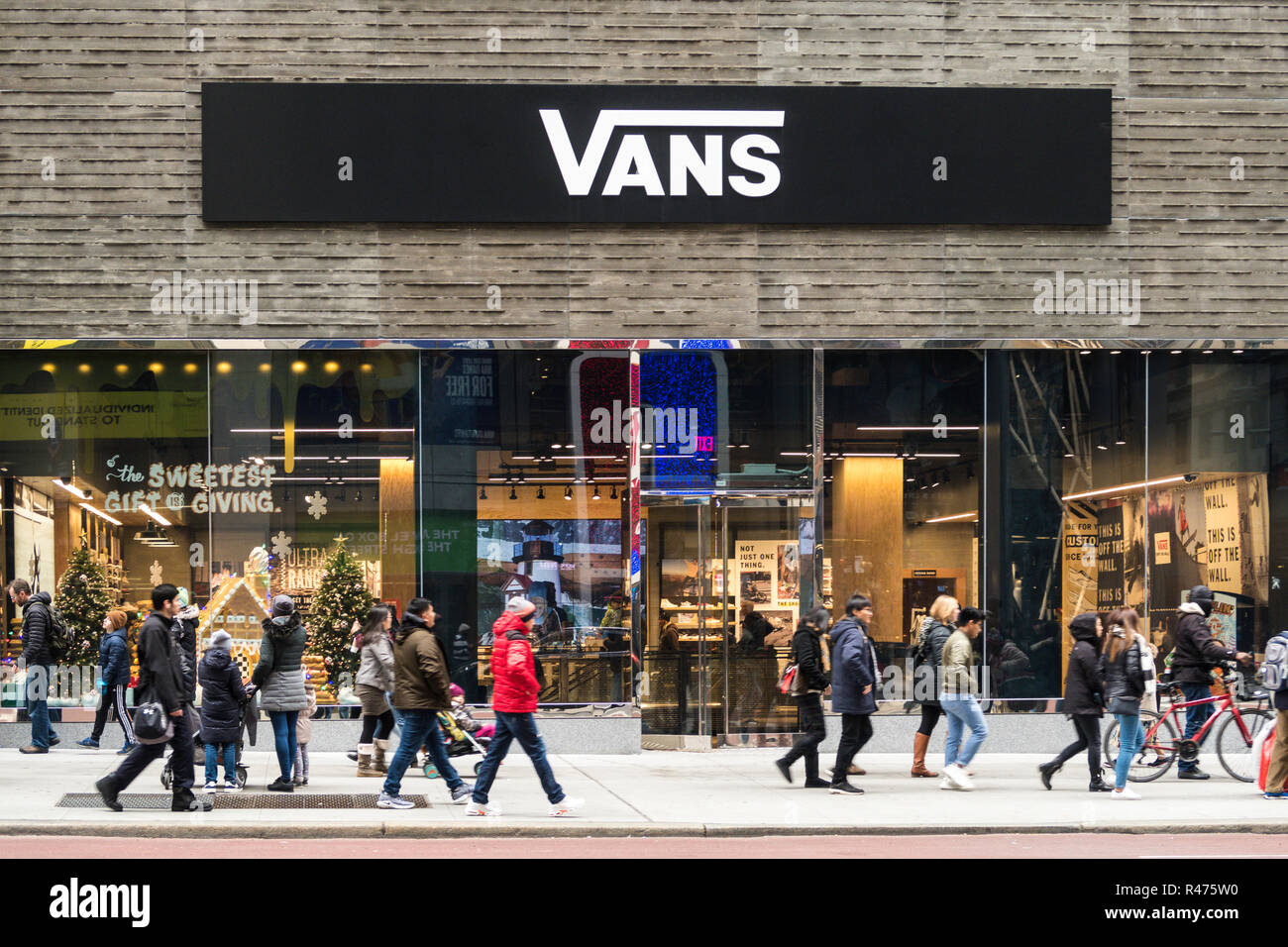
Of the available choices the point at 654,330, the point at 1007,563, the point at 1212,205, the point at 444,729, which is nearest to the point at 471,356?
the point at 654,330

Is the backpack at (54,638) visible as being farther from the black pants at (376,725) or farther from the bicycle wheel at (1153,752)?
the bicycle wheel at (1153,752)

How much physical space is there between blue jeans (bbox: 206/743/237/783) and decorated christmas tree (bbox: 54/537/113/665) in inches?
166

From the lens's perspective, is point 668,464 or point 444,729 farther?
point 668,464

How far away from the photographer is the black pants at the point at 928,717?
14.9 meters

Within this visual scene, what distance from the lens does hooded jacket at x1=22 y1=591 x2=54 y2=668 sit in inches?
648

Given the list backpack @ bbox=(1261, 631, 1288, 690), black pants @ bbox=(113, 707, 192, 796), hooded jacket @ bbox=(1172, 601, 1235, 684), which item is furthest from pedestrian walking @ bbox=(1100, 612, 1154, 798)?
black pants @ bbox=(113, 707, 192, 796)

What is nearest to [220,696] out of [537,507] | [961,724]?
[537,507]

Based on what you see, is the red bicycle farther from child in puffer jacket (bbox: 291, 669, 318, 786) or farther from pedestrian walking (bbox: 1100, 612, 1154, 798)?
child in puffer jacket (bbox: 291, 669, 318, 786)

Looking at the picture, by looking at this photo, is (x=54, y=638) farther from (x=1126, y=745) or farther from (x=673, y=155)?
(x=1126, y=745)

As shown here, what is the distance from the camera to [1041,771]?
14.0m

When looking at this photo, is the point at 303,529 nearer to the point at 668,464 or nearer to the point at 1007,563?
the point at 668,464

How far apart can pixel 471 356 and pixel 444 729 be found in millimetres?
5058

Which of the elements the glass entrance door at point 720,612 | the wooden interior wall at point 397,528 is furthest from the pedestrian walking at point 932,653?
the wooden interior wall at point 397,528

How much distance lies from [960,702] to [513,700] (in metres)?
4.81
